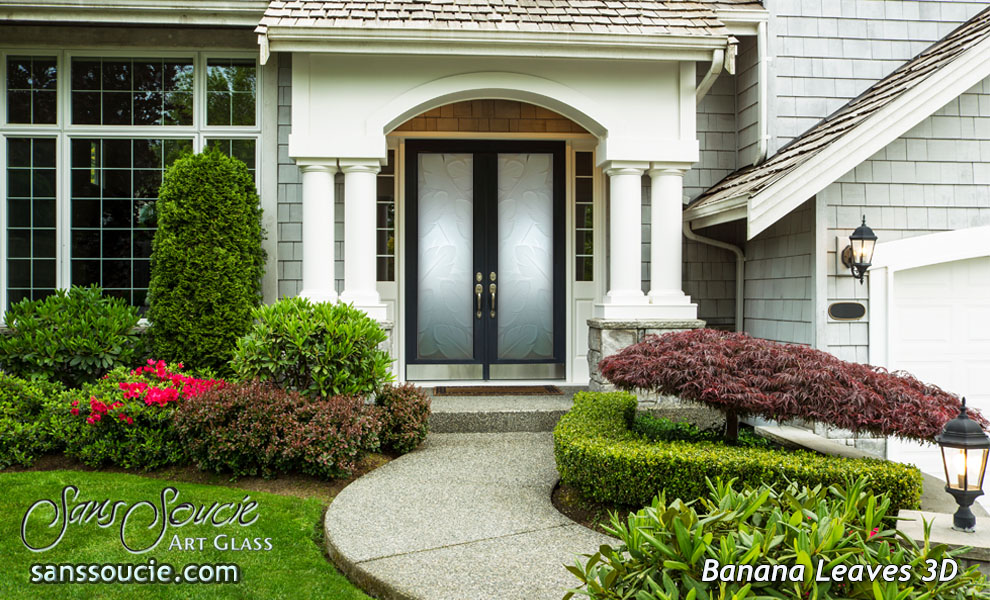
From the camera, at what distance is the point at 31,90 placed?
298 inches

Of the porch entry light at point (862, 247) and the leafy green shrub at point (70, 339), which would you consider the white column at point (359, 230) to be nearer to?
the leafy green shrub at point (70, 339)

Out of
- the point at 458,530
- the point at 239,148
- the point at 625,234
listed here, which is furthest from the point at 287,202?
the point at 458,530

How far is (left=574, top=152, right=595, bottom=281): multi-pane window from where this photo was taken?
8266 millimetres

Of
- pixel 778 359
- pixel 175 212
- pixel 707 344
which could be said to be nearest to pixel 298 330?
pixel 175 212

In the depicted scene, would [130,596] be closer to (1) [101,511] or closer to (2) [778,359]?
(1) [101,511]

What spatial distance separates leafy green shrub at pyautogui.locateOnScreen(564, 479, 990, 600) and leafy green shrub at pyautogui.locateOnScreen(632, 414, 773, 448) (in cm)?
265

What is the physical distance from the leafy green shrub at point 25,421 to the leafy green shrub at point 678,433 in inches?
169

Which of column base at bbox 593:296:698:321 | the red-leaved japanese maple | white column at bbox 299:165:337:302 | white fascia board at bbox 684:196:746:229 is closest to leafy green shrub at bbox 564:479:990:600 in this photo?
the red-leaved japanese maple

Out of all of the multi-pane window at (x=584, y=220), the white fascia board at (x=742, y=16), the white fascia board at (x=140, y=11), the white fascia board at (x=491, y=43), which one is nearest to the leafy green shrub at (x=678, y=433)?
the multi-pane window at (x=584, y=220)

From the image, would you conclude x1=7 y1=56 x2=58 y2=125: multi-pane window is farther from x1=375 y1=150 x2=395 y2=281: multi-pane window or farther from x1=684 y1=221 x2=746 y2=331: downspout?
x1=684 y1=221 x2=746 y2=331: downspout

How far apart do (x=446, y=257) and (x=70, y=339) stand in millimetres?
3594

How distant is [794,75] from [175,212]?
5.94 metres

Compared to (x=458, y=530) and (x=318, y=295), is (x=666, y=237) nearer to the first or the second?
(x=318, y=295)

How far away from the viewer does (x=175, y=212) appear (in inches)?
263
